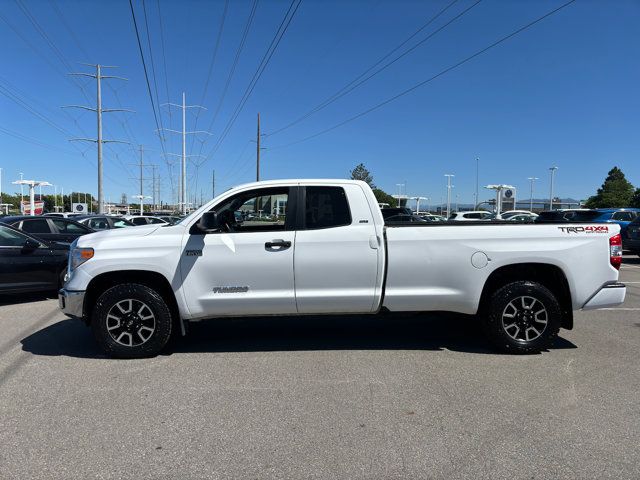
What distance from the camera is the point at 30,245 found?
28.4 ft

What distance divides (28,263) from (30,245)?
34 centimetres

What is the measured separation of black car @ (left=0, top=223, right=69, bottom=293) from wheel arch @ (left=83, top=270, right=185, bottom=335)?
4094mm

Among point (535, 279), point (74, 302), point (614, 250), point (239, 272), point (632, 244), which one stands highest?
point (614, 250)

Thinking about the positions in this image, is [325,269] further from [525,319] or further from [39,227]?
[39,227]

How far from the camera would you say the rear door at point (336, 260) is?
518 centimetres

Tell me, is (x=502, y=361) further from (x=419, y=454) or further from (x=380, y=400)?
(x=419, y=454)

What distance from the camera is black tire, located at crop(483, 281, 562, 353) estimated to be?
5324 mm

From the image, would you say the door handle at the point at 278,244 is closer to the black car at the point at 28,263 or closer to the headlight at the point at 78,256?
the headlight at the point at 78,256

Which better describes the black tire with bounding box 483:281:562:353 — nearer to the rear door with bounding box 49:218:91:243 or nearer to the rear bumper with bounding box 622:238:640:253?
the rear door with bounding box 49:218:91:243

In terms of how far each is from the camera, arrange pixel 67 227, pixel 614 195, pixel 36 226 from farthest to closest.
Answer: pixel 614 195 → pixel 67 227 → pixel 36 226

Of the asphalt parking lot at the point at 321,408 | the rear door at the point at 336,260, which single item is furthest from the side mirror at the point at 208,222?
the asphalt parking lot at the point at 321,408

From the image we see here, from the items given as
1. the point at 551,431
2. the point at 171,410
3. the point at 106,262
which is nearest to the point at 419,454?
the point at 551,431

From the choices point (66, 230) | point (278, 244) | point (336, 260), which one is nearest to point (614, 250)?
point (336, 260)

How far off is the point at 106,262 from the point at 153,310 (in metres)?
0.72
